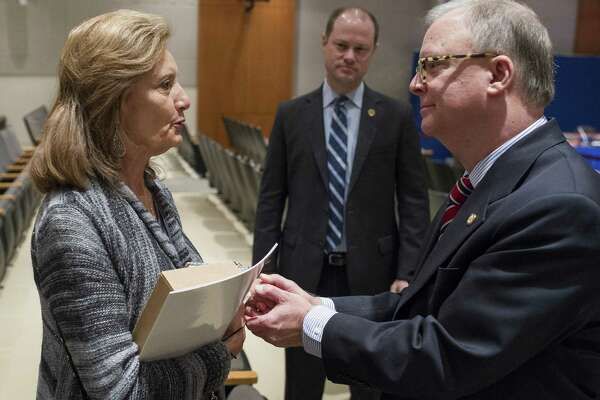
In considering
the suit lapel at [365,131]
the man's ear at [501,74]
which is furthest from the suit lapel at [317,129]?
the man's ear at [501,74]

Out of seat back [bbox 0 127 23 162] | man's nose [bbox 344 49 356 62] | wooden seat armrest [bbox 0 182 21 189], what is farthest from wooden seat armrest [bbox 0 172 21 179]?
man's nose [bbox 344 49 356 62]

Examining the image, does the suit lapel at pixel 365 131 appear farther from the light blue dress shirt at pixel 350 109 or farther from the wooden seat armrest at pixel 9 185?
the wooden seat armrest at pixel 9 185

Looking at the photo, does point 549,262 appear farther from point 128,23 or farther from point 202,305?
point 128,23

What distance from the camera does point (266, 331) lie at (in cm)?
171

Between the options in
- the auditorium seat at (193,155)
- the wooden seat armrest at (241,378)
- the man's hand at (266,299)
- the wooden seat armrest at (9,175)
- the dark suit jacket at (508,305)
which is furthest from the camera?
the auditorium seat at (193,155)

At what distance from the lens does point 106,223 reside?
1522 millimetres

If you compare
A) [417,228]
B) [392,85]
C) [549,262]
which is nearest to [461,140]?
A: [549,262]

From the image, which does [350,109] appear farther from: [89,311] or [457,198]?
[89,311]

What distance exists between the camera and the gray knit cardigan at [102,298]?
4.67 ft

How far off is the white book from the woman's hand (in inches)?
4.7

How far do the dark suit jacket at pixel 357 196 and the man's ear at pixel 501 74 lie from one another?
1382 millimetres

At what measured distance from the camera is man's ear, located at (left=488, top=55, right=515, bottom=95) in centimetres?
146

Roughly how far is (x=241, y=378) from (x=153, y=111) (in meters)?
1.03

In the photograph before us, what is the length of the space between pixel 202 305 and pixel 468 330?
0.52 m
